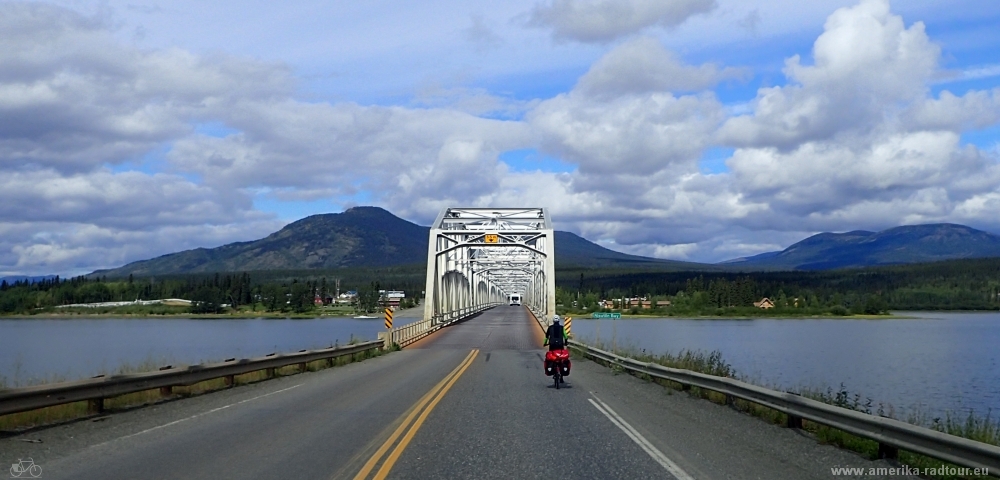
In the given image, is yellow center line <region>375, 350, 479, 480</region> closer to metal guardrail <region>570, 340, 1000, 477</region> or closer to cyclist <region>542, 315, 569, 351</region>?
cyclist <region>542, 315, 569, 351</region>

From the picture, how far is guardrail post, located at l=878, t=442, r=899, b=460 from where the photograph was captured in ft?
28.9

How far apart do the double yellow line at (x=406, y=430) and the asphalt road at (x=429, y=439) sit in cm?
2

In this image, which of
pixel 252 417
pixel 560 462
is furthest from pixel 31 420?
pixel 560 462

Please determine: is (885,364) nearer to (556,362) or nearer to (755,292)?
(556,362)

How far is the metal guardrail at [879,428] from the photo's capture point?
7141mm

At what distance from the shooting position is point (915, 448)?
798 cm

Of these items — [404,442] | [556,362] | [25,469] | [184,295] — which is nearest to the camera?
[25,469]

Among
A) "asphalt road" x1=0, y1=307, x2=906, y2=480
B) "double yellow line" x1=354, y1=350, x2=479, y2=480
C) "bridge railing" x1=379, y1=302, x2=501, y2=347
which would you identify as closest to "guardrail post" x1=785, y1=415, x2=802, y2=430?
"asphalt road" x1=0, y1=307, x2=906, y2=480

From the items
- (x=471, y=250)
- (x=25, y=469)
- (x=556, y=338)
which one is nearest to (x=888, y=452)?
(x=25, y=469)

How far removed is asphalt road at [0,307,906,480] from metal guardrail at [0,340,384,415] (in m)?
0.42

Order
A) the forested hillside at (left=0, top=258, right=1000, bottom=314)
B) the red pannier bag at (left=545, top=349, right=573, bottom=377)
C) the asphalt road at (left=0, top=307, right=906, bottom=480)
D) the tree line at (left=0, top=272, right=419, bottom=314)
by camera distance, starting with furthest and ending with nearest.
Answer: the tree line at (left=0, top=272, right=419, bottom=314), the forested hillside at (left=0, top=258, right=1000, bottom=314), the red pannier bag at (left=545, top=349, right=573, bottom=377), the asphalt road at (left=0, top=307, right=906, bottom=480)

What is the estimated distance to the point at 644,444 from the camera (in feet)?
32.1

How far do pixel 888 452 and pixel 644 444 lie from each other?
2558 mm

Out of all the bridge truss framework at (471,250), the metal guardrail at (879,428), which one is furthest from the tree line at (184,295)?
the metal guardrail at (879,428)
